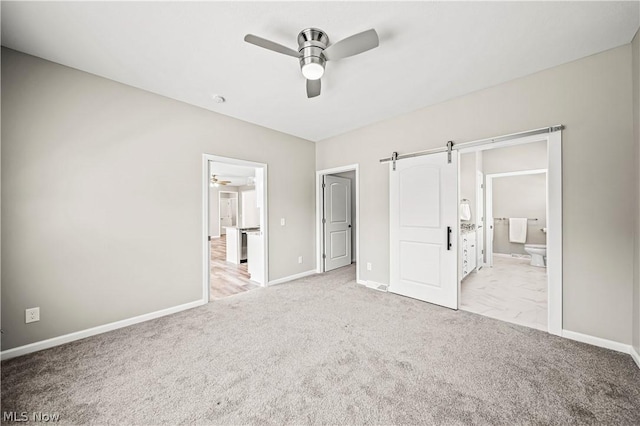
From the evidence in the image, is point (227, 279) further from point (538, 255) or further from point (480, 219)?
point (538, 255)

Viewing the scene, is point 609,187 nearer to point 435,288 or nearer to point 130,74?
point 435,288

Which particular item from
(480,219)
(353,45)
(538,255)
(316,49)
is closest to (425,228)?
(353,45)

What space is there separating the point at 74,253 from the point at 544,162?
25.8 ft

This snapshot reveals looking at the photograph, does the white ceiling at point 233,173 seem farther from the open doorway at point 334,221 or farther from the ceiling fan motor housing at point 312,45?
the ceiling fan motor housing at point 312,45

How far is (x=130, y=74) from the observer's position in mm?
2463

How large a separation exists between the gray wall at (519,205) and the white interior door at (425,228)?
4609mm

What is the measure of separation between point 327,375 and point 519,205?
692 cm

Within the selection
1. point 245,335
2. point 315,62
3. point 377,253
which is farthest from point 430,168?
point 245,335

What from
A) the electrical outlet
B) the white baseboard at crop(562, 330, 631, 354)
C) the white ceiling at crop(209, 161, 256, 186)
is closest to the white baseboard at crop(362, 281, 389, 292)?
the white baseboard at crop(562, 330, 631, 354)

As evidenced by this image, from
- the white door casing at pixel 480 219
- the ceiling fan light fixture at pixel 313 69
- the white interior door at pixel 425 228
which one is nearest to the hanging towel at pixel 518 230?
the white door casing at pixel 480 219

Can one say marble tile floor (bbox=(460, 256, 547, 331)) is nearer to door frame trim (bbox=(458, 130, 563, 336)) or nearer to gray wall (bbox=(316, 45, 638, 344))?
door frame trim (bbox=(458, 130, 563, 336))

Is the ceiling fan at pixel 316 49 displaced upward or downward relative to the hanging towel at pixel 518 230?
upward

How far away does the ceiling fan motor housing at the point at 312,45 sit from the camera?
73.2 inches

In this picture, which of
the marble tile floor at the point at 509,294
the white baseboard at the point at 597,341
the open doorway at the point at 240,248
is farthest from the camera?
the open doorway at the point at 240,248
